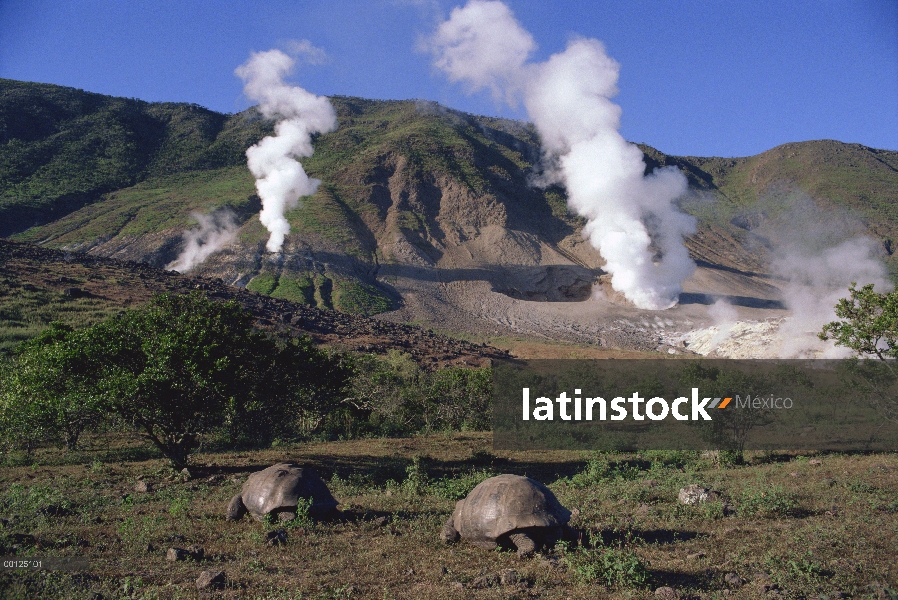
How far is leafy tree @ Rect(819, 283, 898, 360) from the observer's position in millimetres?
15266

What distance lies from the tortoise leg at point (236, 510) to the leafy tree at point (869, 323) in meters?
15.0

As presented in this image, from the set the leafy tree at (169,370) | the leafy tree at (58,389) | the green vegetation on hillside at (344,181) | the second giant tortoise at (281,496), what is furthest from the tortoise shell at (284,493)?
the green vegetation on hillside at (344,181)

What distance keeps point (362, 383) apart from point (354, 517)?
61.9 feet

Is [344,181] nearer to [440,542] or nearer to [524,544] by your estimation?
[440,542]

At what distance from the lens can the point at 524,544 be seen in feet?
27.8

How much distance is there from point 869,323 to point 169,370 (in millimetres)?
18564

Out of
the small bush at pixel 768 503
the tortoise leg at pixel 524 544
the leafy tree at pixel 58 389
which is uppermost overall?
the leafy tree at pixel 58 389

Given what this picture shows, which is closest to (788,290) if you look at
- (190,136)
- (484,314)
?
(484,314)

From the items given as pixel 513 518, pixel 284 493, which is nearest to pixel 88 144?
pixel 284 493

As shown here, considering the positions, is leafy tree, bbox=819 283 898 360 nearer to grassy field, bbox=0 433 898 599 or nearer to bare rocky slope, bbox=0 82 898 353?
grassy field, bbox=0 433 898 599

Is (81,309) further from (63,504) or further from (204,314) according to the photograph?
(63,504)

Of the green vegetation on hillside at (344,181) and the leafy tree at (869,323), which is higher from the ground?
the green vegetation on hillside at (344,181)

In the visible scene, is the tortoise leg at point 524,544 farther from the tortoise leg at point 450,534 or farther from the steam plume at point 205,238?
the steam plume at point 205,238

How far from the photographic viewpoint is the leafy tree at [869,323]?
15266 mm
